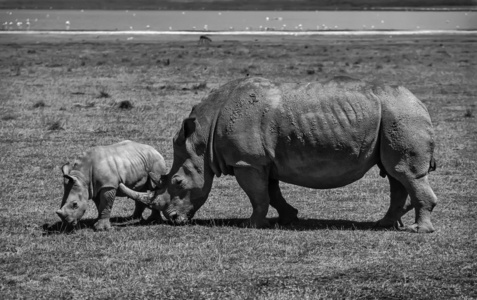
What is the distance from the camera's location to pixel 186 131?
12.4 metres

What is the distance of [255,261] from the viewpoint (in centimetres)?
1047

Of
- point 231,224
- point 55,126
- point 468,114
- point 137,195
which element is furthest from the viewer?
point 468,114

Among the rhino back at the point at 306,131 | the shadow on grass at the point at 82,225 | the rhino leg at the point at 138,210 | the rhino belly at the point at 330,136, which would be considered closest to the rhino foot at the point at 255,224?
the rhino back at the point at 306,131

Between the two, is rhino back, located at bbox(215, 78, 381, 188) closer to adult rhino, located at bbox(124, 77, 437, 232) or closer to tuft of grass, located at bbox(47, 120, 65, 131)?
adult rhino, located at bbox(124, 77, 437, 232)

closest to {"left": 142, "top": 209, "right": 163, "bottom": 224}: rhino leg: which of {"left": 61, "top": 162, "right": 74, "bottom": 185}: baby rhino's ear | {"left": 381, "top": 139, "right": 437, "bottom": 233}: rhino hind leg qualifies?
{"left": 61, "top": 162, "right": 74, "bottom": 185}: baby rhino's ear

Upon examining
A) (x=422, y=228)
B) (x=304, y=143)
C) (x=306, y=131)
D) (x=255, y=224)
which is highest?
(x=306, y=131)

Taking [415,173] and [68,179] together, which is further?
[415,173]

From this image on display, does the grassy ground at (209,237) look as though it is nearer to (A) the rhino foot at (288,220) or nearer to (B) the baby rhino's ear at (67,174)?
(A) the rhino foot at (288,220)

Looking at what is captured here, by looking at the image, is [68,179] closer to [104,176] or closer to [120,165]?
[104,176]

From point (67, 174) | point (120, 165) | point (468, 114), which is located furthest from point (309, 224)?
point (468, 114)

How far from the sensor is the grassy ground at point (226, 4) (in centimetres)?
18412

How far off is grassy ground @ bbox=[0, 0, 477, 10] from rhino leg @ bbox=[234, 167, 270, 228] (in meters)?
173

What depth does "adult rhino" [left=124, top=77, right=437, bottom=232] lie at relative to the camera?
1192 cm

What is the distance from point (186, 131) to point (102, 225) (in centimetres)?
154
